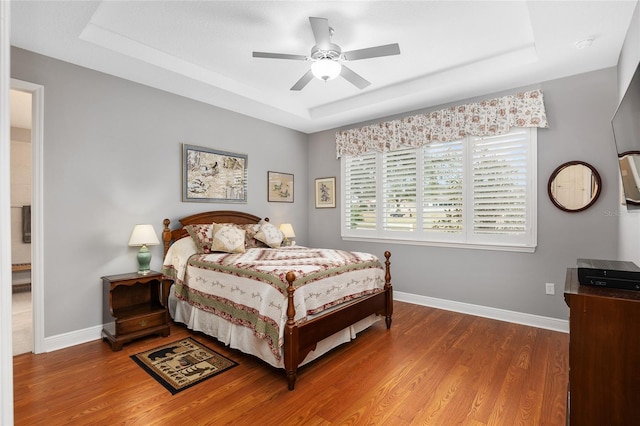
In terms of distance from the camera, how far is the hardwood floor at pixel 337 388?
6.58ft

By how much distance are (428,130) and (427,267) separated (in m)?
1.84

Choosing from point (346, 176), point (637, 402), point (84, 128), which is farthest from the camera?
point (346, 176)

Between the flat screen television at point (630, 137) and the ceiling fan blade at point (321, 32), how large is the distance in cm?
180

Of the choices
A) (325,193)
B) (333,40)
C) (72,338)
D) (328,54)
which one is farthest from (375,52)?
(72,338)

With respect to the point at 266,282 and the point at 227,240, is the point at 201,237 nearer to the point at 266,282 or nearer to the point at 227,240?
the point at 227,240

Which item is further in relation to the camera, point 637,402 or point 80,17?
point 80,17

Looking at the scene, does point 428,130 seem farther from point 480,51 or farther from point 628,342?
point 628,342

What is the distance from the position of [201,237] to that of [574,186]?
4.05 m

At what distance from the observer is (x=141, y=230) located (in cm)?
325

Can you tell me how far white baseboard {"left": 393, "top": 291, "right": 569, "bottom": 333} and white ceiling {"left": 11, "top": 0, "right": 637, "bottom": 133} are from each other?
102 inches

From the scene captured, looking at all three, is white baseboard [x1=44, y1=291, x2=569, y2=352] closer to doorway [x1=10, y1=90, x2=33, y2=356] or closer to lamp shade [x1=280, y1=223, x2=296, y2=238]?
lamp shade [x1=280, y1=223, x2=296, y2=238]

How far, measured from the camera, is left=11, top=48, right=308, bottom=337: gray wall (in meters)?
2.93

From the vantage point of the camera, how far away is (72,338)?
3.04m

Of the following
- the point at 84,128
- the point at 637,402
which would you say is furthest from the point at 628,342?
the point at 84,128
